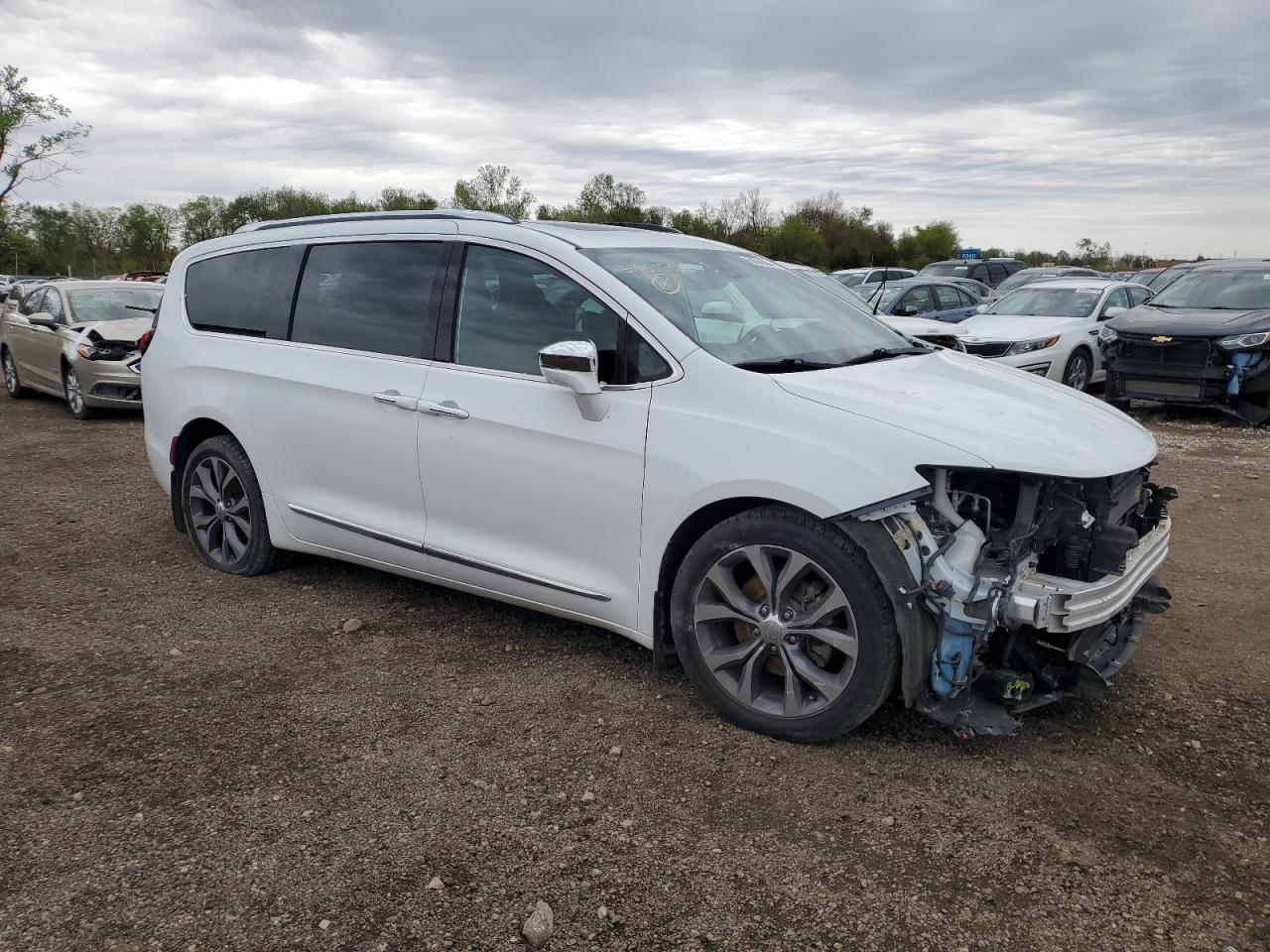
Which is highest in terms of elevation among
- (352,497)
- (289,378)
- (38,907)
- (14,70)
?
(14,70)

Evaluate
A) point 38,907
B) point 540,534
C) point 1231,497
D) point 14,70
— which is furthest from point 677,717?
point 14,70

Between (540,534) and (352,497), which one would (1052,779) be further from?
(352,497)

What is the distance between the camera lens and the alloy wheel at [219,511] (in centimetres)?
513

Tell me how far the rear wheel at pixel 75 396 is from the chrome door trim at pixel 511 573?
29.7ft

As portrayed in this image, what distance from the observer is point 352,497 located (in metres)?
4.49

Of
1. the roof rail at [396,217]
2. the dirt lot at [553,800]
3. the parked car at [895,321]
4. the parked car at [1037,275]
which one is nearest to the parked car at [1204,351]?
the parked car at [895,321]

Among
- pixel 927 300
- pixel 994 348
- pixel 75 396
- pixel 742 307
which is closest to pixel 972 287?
pixel 927 300

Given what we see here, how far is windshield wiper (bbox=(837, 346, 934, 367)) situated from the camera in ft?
12.8

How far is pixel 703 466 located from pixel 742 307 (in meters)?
0.92

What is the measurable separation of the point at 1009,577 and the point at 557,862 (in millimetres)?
1627

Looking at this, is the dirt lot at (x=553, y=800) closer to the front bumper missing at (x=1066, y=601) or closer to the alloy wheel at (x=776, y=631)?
the alloy wheel at (x=776, y=631)

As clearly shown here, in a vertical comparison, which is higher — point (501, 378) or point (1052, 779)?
point (501, 378)

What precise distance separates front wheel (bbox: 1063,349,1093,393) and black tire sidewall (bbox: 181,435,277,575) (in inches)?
391

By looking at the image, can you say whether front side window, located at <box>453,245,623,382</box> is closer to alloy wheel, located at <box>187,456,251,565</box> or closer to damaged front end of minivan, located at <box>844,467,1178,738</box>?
damaged front end of minivan, located at <box>844,467,1178,738</box>
